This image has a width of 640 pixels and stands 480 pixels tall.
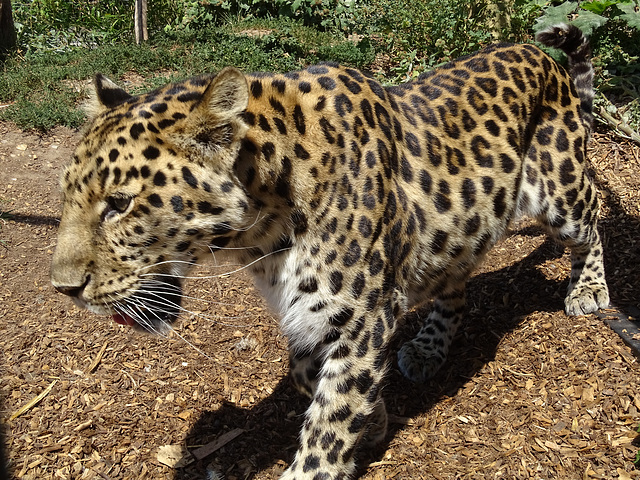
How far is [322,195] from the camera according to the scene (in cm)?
416

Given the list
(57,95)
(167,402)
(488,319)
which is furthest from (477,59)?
(57,95)

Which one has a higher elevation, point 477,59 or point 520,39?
point 477,59

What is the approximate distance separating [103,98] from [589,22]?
7042 mm

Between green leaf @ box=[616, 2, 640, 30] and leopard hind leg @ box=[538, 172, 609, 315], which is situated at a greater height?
green leaf @ box=[616, 2, 640, 30]

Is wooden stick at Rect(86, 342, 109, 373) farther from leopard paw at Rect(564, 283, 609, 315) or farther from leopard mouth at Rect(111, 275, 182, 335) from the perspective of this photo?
leopard paw at Rect(564, 283, 609, 315)

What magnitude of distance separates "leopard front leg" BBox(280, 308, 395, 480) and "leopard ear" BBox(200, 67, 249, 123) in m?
1.49

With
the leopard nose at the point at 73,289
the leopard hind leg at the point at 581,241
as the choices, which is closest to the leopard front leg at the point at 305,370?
the leopard nose at the point at 73,289

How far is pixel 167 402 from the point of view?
5.72m

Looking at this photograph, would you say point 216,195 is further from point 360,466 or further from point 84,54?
point 84,54

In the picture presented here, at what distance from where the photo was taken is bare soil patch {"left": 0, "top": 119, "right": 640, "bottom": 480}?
16.8ft

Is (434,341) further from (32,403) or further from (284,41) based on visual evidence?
(284,41)

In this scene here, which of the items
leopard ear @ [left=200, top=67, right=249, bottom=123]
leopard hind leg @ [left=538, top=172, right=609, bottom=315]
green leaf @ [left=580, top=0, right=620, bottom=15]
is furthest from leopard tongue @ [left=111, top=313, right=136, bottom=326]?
green leaf @ [left=580, top=0, right=620, bottom=15]

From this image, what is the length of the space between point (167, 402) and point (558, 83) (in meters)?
4.35

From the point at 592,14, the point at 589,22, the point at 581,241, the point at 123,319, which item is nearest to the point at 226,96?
the point at 123,319
